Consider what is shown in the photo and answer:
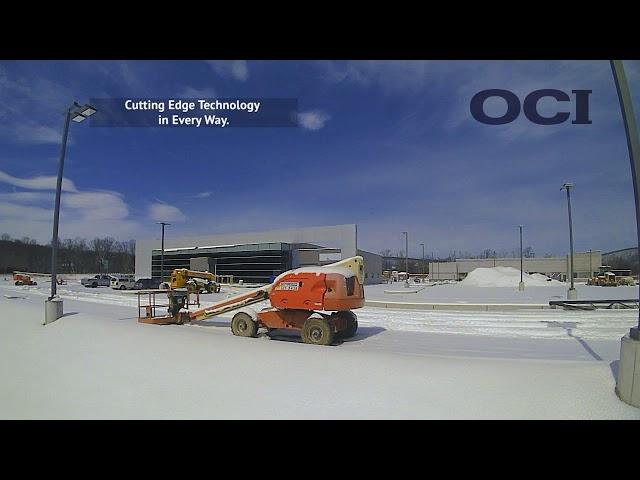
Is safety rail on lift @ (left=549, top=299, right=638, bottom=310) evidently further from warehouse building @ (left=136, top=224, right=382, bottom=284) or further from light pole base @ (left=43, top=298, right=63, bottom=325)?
warehouse building @ (left=136, top=224, right=382, bottom=284)

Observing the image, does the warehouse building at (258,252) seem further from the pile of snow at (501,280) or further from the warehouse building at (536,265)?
the warehouse building at (536,265)

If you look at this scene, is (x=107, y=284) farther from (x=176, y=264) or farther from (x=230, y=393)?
(x=230, y=393)

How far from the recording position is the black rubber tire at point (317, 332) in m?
9.62

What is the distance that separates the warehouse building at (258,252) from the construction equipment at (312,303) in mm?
40180

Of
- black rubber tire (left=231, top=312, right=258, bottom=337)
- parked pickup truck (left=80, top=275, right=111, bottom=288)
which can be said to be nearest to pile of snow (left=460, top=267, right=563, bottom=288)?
black rubber tire (left=231, top=312, right=258, bottom=337)

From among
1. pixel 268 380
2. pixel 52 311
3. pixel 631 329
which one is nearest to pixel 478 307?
pixel 631 329

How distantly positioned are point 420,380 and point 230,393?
277 centimetres

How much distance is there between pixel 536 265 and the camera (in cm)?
9856

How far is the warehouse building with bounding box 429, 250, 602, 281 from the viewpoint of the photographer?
294ft

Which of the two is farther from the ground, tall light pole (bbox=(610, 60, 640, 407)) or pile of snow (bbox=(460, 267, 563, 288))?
tall light pole (bbox=(610, 60, 640, 407))

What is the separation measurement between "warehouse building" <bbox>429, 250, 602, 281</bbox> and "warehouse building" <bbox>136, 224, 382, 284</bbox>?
4721 cm

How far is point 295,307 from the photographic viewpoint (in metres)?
10.3

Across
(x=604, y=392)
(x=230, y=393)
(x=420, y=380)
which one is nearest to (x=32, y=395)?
(x=230, y=393)

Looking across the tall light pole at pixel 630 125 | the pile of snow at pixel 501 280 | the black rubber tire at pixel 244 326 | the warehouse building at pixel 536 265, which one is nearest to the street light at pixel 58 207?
the black rubber tire at pixel 244 326
